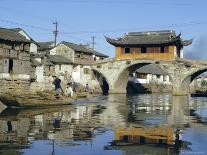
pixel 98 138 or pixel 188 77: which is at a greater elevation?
pixel 188 77

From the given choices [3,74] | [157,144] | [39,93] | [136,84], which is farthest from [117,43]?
[157,144]

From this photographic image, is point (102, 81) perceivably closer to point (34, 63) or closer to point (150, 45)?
point (150, 45)

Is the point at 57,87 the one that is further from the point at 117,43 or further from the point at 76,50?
the point at 76,50

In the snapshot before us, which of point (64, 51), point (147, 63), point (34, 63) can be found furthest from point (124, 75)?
point (34, 63)

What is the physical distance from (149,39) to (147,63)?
4926mm

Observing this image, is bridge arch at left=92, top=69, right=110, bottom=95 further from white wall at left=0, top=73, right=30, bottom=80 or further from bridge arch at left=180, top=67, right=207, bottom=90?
white wall at left=0, top=73, right=30, bottom=80

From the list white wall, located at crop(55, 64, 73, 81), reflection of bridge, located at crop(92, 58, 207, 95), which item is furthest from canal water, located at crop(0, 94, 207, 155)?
white wall, located at crop(55, 64, 73, 81)

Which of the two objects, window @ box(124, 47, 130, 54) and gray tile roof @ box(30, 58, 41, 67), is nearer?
gray tile roof @ box(30, 58, 41, 67)

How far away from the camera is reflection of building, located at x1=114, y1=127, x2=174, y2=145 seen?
15.8 meters

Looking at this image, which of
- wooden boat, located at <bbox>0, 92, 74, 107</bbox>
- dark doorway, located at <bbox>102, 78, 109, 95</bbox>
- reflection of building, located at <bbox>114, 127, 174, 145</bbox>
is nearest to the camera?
reflection of building, located at <bbox>114, 127, 174, 145</bbox>

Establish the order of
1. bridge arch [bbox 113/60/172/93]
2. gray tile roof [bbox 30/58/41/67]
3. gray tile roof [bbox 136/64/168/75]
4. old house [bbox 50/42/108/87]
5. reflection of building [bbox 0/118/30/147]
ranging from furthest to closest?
gray tile roof [bbox 136/64/168/75], old house [bbox 50/42/108/87], bridge arch [bbox 113/60/172/93], gray tile roof [bbox 30/58/41/67], reflection of building [bbox 0/118/30/147]

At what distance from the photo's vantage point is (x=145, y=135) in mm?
17422

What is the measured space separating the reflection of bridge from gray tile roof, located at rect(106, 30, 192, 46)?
3.45 m

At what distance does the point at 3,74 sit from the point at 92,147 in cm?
3632
